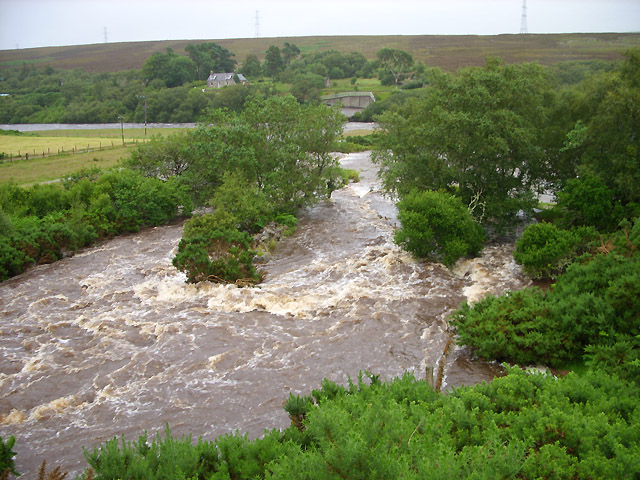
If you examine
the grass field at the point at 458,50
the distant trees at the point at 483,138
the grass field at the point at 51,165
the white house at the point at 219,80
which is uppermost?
the grass field at the point at 458,50

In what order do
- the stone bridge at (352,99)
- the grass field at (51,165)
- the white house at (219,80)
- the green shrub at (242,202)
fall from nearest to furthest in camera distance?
the green shrub at (242,202) < the grass field at (51,165) < the stone bridge at (352,99) < the white house at (219,80)

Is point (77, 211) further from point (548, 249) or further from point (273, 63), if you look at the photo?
point (273, 63)

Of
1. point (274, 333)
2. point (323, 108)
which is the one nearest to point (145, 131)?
point (323, 108)

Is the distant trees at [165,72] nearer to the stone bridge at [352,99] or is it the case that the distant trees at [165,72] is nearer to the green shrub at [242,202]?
the stone bridge at [352,99]

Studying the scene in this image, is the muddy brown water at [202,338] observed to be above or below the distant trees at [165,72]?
below

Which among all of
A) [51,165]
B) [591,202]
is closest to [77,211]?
[51,165]

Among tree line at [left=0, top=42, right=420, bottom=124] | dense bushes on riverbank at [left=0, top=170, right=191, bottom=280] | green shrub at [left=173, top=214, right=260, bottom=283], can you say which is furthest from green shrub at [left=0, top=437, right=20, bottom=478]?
tree line at [left=0, top=42, right=420, bottom=124]

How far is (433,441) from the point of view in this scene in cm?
920

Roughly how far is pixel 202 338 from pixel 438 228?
499 inches

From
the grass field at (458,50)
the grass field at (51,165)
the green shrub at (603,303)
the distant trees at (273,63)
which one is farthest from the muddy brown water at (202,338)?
the distant trees at (273,63)

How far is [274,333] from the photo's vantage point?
19.5 meters

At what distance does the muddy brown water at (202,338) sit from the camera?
1475cm

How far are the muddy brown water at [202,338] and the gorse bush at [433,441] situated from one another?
12.0 feet

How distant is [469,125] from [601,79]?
7.13 metres
